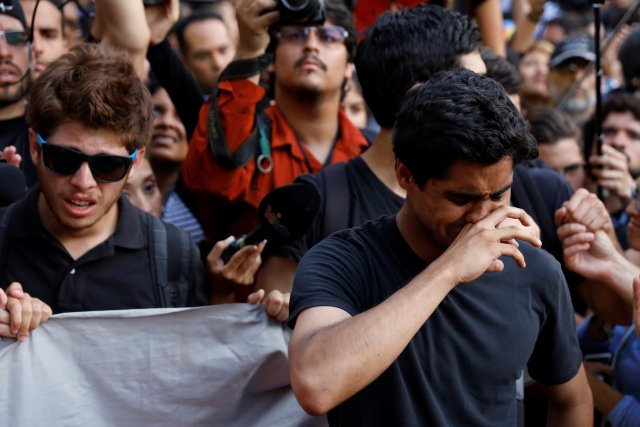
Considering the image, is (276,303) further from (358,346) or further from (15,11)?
(15,11)

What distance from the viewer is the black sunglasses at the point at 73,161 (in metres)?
3.61

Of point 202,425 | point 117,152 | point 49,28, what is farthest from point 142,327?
point 49,28


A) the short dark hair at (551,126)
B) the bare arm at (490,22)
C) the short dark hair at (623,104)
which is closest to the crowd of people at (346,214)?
the short dark hair at (551,126)

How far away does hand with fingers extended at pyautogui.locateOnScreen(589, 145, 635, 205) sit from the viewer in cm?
474

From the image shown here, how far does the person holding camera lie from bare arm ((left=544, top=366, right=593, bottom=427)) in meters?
1.78

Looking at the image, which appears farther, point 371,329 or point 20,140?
point 20,140

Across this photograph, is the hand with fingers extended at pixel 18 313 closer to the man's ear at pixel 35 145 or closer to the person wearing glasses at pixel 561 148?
the man's ear at pixel 35 145

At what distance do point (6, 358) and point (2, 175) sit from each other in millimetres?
697

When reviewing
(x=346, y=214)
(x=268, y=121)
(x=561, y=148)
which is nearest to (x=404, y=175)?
(x=346, y=214)

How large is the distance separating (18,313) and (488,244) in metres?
1.51

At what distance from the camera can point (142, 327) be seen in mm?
3479

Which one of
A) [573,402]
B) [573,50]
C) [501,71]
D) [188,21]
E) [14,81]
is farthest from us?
[573,50]

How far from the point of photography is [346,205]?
147 inches

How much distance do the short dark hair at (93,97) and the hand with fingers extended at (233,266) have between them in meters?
0.51
